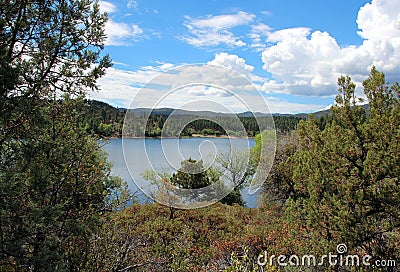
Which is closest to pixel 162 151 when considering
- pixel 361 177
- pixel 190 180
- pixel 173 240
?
pixel 173 240

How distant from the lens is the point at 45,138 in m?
3.64

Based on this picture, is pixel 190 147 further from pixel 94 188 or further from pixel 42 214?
pixel 42 214

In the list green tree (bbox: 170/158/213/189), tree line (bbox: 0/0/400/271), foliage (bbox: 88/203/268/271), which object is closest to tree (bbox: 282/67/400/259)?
tree line (bbox: 0/0/400/271)

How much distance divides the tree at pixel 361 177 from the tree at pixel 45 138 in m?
4.52

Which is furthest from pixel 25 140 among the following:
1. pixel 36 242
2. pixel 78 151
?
pixel 36 242

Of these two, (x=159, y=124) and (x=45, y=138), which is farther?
(x=159, y=124)

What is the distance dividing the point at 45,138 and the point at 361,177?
5329mm

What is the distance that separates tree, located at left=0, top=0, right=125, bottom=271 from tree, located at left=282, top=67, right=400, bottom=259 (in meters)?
4.52

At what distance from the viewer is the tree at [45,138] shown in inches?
116

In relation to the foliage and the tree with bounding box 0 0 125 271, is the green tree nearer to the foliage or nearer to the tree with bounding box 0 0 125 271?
the foliage

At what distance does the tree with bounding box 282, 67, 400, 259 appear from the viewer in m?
5.59

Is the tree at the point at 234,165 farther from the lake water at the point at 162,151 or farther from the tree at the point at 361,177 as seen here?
the tree at the point at 361,177

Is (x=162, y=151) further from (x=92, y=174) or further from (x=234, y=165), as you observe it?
(x=234, y=165)

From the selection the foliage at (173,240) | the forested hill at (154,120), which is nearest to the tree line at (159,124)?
the forested hill at (154,120)
